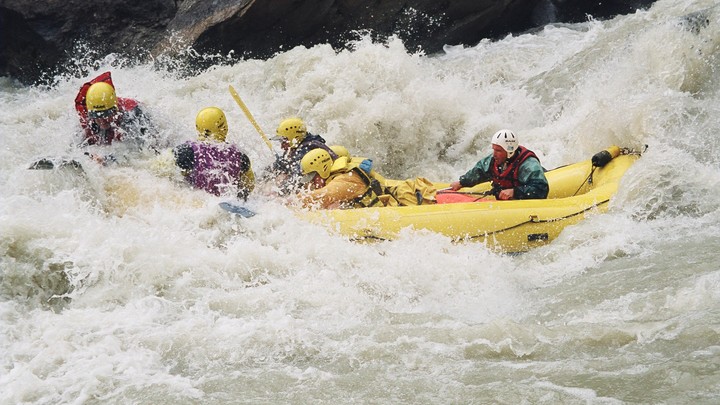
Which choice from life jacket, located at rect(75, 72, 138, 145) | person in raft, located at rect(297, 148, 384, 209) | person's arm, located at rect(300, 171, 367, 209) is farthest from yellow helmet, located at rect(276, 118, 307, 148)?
life jacket, located at rect(75, 72, 138, 145)

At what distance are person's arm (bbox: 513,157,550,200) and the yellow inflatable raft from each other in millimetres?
124

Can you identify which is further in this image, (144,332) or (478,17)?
(478,17)

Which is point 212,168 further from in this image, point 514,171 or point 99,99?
point 514,171

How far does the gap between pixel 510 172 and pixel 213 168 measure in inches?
99.6

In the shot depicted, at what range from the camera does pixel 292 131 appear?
6.89 metres

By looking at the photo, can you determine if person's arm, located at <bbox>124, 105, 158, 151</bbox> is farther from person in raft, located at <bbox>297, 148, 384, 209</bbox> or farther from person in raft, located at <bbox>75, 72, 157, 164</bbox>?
person in raft, located at <bbox>297, 148, 384, 209</bbox>

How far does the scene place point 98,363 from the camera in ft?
12.8

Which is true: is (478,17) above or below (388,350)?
above

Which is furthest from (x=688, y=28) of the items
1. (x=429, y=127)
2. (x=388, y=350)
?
(x=388, y=350)

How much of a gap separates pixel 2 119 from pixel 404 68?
217 inches

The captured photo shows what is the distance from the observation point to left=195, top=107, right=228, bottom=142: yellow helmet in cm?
651

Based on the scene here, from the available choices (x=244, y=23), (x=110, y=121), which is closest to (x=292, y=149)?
(x=110, y=121)

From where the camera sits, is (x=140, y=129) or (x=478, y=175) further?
(x=140, y=129)

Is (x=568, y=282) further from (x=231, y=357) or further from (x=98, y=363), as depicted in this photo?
(x=98, y=363)
